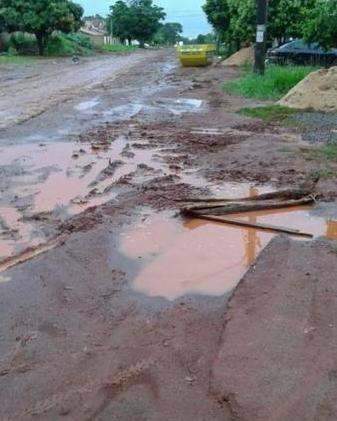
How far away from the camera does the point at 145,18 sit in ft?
271

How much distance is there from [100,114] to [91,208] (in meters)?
7.75

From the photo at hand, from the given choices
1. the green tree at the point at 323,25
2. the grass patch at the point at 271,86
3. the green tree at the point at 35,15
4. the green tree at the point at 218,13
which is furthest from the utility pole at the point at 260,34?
the green tree at the point at 35,15

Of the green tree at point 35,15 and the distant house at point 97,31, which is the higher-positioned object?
the green tree at point 35,15

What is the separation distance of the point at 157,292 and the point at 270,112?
10.2 metres

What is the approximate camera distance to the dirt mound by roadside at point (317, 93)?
14.7 m

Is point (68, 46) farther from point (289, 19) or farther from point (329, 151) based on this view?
point (329, 151)

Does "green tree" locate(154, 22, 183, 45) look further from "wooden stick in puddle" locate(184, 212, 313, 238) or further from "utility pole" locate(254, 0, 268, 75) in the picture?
"wooden stick in puddle" locate(184, 212, 313, 238)

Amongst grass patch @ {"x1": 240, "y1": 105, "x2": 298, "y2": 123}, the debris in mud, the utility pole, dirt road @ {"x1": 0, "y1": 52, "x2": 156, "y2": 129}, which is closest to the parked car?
the utility pole

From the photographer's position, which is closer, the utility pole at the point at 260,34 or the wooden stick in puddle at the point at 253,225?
the wooden stick in puddle at the point at 253,225

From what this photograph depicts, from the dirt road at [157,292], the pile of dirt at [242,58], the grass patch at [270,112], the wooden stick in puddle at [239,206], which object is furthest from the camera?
the pile of dirt at [242,58]

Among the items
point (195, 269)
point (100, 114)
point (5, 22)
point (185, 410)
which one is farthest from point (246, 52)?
point (185, 410)

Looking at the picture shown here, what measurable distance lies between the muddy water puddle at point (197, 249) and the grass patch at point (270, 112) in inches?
275

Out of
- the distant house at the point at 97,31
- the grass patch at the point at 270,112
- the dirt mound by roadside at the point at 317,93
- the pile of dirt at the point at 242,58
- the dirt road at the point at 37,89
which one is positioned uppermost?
the dirt mound by roadside at the point at 317,93

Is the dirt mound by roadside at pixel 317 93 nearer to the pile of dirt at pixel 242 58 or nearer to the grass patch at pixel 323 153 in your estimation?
the grass patch at pixel 323 153
